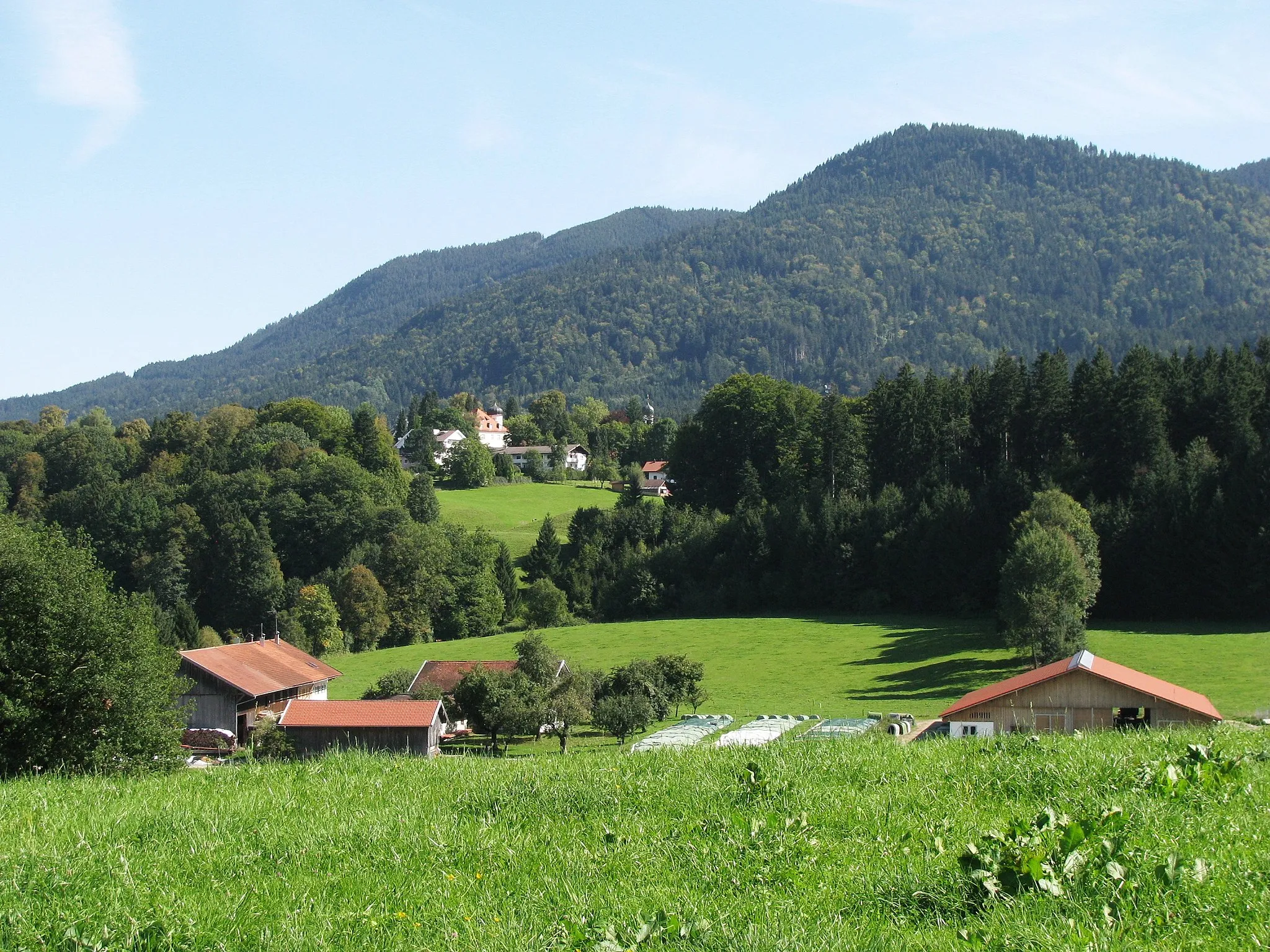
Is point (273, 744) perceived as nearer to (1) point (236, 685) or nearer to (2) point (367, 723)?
(2) point (367, 723)

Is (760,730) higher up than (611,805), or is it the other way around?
(611,805)

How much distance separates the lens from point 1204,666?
48.3 metres

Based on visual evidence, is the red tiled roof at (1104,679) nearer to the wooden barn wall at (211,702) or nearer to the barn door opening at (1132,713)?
the barn door opening at (1132,713)

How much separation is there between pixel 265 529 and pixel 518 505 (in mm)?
34303

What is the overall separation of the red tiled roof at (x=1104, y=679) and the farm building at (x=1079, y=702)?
2cm

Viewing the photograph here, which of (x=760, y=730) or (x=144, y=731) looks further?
(x=760, y=730)

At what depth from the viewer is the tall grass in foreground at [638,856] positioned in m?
5.73

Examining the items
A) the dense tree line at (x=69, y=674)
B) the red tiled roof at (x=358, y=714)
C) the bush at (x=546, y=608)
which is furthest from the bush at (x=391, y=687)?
the dense tree line at (x=69, y=674)

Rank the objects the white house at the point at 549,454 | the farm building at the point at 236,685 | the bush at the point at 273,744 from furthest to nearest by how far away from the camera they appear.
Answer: the white house at the point at 549,454
the farm building at the point at 236,685
the bush at the point at 273,744

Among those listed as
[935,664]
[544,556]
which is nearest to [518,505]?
[544,556]

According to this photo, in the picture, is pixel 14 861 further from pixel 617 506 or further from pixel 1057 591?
pixel 617 506

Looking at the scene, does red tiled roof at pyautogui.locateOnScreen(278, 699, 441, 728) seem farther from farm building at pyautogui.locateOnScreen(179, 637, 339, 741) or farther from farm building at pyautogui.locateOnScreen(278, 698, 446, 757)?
→ farm building at pyautogui.locateOnScreen(179, 637, 339, 741)

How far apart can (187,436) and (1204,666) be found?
102087 mm

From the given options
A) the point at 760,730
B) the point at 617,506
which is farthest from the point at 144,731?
the point at 617,506
